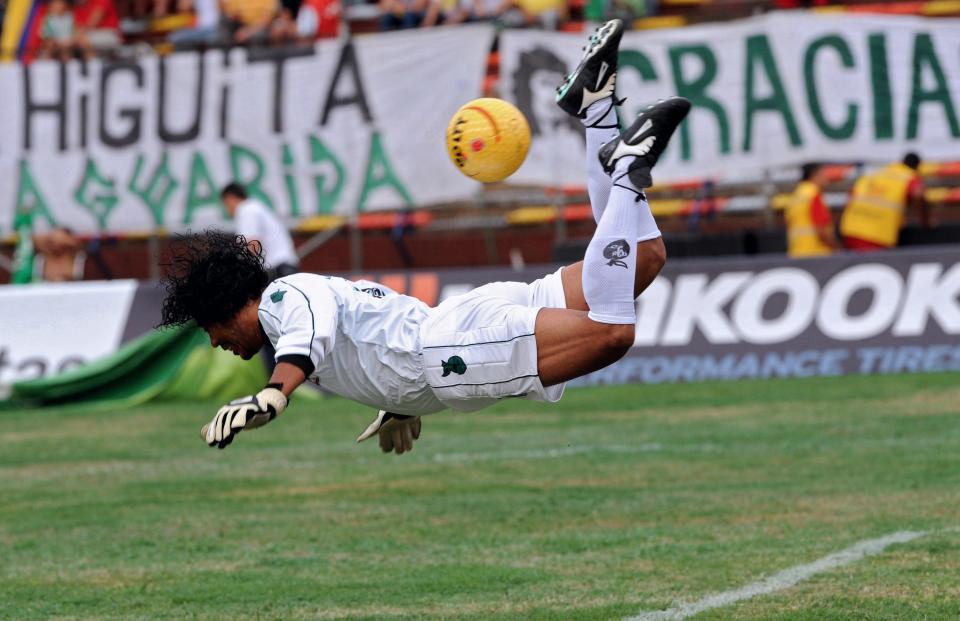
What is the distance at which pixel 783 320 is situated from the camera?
1523 centimetres

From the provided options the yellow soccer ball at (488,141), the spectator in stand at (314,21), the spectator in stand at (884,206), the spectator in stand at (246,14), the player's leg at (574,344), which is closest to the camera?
the player's leg at (574,344)

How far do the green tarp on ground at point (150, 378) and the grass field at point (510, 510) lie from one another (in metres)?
1.10

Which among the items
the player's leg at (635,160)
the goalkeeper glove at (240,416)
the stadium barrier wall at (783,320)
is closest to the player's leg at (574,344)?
the player's leg at (635,160)

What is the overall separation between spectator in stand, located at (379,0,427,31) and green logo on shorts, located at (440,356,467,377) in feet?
46.5

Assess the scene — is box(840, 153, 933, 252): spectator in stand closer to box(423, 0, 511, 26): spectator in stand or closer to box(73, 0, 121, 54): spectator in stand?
box(423, 0, 511, 26): spectator in stand

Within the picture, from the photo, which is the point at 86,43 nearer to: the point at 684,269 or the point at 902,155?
the point at 684,269

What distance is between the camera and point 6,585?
7672 mm

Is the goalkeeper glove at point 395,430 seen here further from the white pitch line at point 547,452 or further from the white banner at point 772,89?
the white banner at point 772,89

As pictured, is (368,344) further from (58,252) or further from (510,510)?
(58,252)

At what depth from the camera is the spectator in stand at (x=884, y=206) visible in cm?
1642

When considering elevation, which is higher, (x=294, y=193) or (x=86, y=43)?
(x=86, y=43)

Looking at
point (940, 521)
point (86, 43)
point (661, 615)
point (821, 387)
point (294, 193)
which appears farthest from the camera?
point (86, 43)

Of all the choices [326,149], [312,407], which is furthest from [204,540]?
[326,149]

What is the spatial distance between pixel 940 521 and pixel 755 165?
29.4ft
